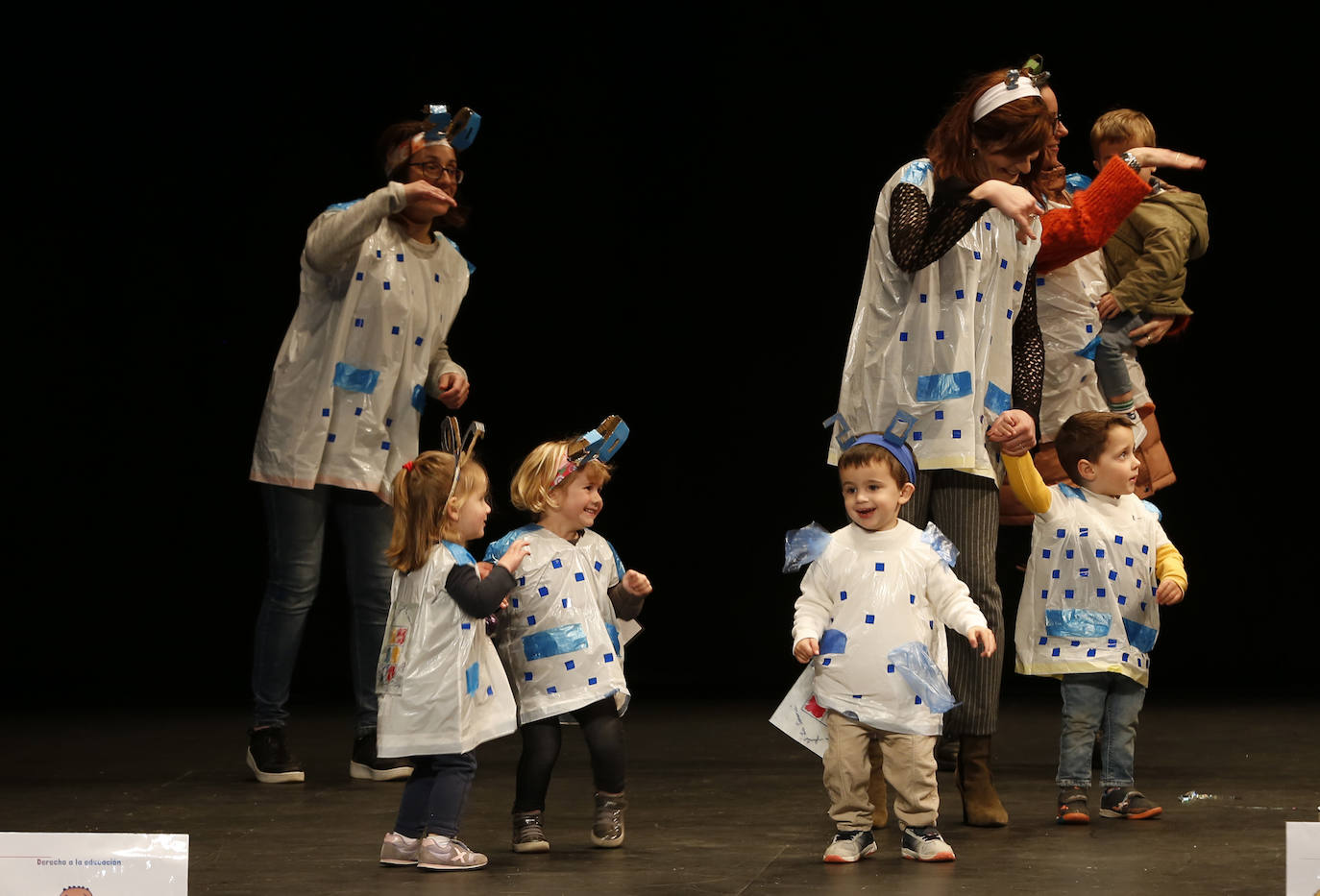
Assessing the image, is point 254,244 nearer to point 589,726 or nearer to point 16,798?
point 16,798

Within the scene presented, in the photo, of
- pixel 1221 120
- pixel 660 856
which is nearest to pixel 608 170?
pixel 1221 120

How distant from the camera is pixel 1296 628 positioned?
5.61 meters

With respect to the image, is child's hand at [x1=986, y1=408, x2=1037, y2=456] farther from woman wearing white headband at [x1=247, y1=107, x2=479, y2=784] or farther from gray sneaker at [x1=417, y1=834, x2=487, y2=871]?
→ woman wearing white headband at [x1=247, y1=107, x2=479, y2=784]

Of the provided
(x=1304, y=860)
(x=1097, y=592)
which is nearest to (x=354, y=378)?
(x=1097, y=592)

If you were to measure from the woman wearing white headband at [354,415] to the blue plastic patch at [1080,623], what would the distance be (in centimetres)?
145

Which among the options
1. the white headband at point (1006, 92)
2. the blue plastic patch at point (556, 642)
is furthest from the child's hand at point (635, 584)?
the white headband at point (1006, 92)

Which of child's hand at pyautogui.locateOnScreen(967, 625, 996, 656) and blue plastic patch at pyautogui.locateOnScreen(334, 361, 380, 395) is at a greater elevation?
blue plastic patch at pyautogui.locateOnScreen(334, 361, 380, 395)

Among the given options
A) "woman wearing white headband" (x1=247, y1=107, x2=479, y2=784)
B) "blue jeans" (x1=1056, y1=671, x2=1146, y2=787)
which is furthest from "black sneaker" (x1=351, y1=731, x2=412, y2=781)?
"blue jeans" (x1=1056, y1=671, x2=1146, y2=787)

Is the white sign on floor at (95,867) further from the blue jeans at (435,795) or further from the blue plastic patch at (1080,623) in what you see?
the blue plastic patch at (1080,623)

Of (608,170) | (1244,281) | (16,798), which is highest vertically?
(608,170)

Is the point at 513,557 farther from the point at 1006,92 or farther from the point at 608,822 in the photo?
the point at 1006,92

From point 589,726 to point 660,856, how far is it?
331 millimetres

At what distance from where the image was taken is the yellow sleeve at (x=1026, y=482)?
3.13 m

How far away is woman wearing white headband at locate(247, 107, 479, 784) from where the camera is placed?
145 inches
